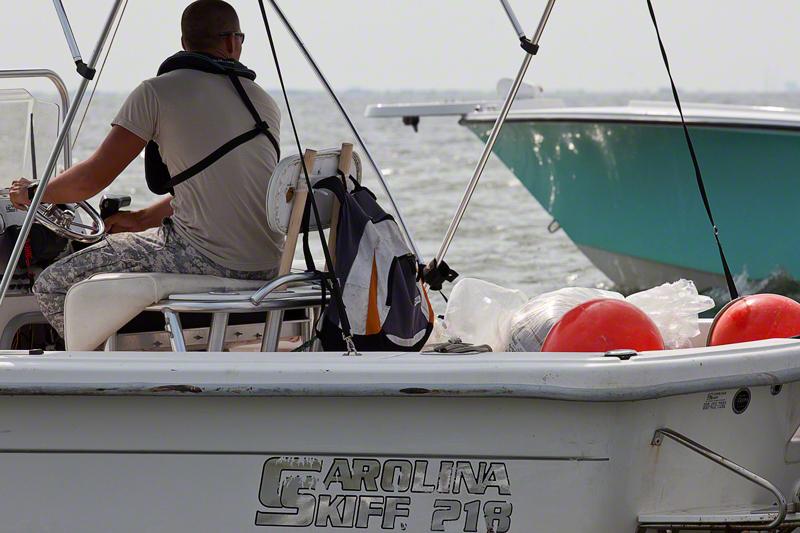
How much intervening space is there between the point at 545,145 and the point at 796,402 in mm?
5874

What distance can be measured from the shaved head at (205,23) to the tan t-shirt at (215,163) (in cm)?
13

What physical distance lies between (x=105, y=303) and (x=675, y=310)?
61.0 inches

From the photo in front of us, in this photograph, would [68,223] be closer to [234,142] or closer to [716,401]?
[234,142]

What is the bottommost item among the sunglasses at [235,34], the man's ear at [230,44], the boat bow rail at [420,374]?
the boat bow rail at [420,374]

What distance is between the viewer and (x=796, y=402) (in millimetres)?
3029

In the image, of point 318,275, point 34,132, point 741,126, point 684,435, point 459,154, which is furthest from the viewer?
point 459,154

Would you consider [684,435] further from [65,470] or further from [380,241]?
[65,470]

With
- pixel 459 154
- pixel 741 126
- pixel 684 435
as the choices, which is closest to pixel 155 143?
pixel 684 435

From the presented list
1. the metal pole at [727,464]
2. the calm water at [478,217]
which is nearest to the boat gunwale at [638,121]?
the calm water at [478,217]

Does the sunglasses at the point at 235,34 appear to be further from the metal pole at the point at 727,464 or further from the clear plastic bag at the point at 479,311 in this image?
the metal pole at the point at 727,464

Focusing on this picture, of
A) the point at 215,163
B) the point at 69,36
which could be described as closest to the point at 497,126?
the point at 215,163

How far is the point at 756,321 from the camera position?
3.14 meters

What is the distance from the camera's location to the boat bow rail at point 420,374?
2.69 m

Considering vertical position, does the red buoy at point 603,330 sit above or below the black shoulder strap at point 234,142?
below
